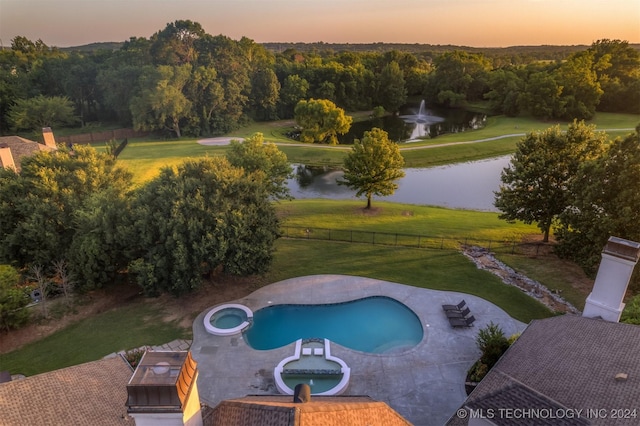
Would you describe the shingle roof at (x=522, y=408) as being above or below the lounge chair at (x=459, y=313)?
above

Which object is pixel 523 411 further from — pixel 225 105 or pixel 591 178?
pixel 225 105

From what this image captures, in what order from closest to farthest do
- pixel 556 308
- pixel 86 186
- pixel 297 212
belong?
pixel 556 308
pixel 86 186
pixel 297 212

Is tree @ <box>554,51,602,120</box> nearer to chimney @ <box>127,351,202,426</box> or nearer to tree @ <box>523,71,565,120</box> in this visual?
tree @ <box>523,71,565,120</box>

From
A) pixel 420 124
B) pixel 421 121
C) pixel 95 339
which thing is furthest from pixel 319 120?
pixel 95 339

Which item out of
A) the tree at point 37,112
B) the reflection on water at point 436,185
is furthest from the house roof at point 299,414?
the tree at point 37,112

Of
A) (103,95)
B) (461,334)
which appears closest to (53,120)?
(103,95)

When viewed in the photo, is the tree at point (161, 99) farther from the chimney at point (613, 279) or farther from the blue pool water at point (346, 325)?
the chimney at point (613, 279)

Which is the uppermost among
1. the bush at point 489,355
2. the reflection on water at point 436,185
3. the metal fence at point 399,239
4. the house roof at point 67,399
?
the house roof at point 67,399

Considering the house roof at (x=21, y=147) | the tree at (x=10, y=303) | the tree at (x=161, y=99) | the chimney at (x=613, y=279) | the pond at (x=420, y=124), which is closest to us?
the chimney at (x=613, y=279)
